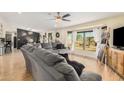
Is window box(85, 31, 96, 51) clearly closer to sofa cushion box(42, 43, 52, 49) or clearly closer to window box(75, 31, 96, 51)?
window box(75, 31, 96, 51)

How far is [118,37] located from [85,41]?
792mm

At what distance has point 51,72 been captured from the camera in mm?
1784

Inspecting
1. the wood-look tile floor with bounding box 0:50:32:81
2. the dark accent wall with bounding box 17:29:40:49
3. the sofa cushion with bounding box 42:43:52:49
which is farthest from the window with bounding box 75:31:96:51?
the wood-look tile floor with bounding box 0:50:32:81

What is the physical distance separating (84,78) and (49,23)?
1.89 m

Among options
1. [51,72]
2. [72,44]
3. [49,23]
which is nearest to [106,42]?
[72,44]

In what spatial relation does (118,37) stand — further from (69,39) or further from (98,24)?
(69,39)

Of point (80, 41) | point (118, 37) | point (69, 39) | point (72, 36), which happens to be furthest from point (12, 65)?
point (118, 37)

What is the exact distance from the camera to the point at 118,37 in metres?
3.55

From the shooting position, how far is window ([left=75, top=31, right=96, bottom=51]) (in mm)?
3535

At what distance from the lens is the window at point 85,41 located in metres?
3.54

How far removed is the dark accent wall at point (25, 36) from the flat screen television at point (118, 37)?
6.16 ft

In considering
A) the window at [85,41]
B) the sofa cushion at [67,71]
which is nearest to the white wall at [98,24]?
the window at [85,41]

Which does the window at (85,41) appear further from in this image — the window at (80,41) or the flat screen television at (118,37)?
the flat screen television at (118,37)
